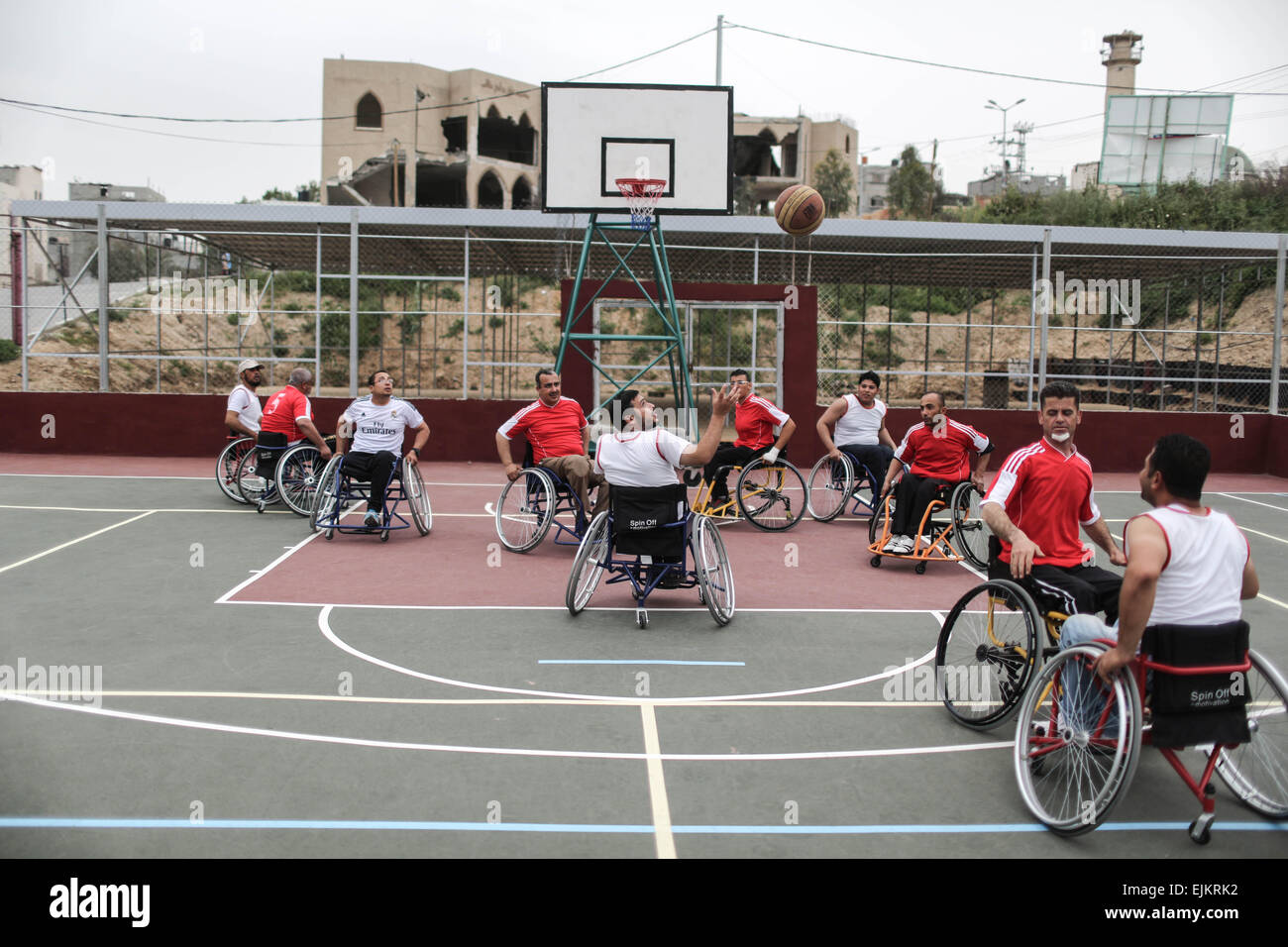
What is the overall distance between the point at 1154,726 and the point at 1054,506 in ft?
5.06

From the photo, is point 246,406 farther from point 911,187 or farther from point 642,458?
point 911,187

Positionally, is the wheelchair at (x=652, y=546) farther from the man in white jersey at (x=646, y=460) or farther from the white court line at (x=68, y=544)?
the white court line at (x=68, y=544)

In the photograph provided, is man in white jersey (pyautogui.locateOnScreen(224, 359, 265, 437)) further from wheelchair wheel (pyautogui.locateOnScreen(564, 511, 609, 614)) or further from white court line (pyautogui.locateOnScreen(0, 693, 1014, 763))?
white court line (pyautogui.locateOnScreen(0, 693, 1014, 763))

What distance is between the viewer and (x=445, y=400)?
16562 mm

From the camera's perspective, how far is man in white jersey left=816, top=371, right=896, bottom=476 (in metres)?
11.2

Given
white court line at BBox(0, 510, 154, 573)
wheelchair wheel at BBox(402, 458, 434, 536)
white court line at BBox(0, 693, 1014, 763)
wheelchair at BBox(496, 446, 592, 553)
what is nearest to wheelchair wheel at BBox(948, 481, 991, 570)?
wheelchair at BBox(496, 446, 592, 553)

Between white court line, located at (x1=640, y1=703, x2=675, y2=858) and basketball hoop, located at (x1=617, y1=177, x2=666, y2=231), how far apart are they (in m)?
9.95

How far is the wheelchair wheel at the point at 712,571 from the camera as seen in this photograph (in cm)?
723

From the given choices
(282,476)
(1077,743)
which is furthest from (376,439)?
(1077,743)

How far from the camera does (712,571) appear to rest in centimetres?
766

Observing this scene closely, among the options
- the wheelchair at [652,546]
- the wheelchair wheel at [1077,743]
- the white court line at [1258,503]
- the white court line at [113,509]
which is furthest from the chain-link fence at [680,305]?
the wheelchair wheel at [1077,743]

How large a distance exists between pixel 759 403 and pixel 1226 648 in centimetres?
720

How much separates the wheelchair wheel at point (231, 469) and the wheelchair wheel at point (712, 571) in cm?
613

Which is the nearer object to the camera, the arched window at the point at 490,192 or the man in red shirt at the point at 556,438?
the man in red shirt at the point at 556,438
